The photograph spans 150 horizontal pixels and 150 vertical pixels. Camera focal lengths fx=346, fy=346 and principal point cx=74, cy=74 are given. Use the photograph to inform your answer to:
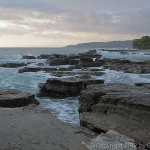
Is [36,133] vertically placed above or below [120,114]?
above

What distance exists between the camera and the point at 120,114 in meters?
12.3

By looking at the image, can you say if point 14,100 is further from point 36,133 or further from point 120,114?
point 36,133

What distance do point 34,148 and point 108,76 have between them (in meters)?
27.1

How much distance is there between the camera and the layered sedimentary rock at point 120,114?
1095 centimetres

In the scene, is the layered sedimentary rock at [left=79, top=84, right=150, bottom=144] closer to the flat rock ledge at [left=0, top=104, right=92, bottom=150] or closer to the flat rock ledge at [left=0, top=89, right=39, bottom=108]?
the flat rock ledge at [left=0, top=104, right=92, bottom=150]

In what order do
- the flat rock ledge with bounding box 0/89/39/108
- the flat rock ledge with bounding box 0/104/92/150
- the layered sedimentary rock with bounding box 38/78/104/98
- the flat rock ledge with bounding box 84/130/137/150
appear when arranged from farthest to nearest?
the layered sedimentary rock with bounding box 38/78/104/98 < the flat rock ledge with bounding box 0/89/39/108 < the flat rock ledge with bounding box 0/104/92/150 < the flat rock ledge with bounding box 84/130/137/150

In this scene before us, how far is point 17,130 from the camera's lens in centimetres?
898

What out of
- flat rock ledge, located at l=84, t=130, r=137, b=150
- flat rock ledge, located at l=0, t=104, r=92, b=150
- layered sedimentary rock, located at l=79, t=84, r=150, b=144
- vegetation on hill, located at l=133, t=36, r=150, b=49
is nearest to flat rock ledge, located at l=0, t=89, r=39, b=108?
layered sedimentary rock, located at l=79, t=84, r=150, b=144

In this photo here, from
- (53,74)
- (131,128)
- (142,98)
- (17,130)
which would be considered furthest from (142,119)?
(53,74)

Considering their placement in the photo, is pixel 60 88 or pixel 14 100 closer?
pixel 14 100

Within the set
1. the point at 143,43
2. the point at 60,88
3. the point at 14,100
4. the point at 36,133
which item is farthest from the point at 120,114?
the point at 143,43

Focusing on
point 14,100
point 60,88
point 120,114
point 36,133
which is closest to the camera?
point 36,133

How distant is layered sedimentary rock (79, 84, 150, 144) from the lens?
Result: 10953mm

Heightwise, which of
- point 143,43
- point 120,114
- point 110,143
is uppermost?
point 110,143
